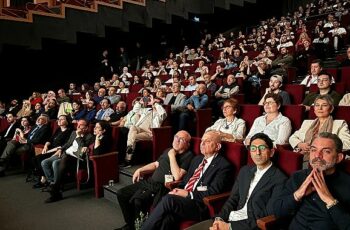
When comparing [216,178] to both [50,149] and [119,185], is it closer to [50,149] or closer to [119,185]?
[119,185]

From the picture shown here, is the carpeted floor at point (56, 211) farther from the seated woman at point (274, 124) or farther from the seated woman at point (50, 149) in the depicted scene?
the seated woman at point (274, 124)

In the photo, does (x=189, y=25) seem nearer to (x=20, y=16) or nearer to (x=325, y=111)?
(x=20, y=16)

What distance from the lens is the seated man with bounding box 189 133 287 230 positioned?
1.01 metres

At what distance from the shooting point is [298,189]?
901 millimetres

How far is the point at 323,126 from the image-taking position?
131 cm

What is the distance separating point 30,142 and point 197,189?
5.67 feet

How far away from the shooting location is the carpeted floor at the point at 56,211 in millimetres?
1491

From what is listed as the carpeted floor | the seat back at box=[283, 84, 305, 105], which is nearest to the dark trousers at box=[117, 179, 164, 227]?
the carpeted floor

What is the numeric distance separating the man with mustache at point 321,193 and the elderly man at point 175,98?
62.2 inches

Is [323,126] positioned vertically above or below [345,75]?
below

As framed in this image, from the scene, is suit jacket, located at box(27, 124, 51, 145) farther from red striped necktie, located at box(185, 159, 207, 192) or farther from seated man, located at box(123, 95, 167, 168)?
red striped necktie, located at box(185, 159, 207, 192)

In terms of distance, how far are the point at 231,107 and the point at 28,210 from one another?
1171 millimetres

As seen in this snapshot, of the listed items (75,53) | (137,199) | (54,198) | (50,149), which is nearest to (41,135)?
(50,149)

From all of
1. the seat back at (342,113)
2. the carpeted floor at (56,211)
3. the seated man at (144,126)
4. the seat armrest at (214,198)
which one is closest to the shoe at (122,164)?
the seated man at (144,126)
